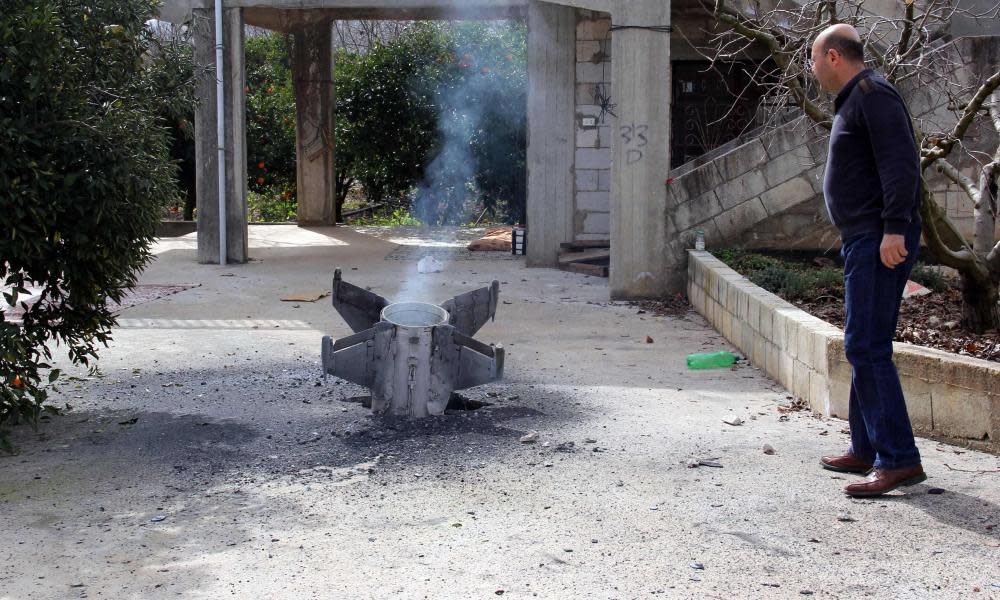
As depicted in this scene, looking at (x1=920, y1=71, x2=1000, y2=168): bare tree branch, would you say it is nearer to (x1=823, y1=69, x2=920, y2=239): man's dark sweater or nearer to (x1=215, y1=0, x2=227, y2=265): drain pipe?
(x1=823, y1=69, x2=920, y2=239): man's dark sweater

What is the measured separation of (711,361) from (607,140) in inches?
262

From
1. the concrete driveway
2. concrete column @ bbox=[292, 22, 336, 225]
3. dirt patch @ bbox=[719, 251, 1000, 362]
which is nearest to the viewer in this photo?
the concrete driveway

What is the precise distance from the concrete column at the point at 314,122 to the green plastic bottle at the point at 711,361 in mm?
13029

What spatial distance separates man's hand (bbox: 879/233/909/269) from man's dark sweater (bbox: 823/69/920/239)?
0.10 feet

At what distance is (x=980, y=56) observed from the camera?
32.4ft

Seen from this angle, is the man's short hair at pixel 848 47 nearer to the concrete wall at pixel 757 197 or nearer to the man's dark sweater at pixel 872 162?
the man's dark sweater at pixel 872 162

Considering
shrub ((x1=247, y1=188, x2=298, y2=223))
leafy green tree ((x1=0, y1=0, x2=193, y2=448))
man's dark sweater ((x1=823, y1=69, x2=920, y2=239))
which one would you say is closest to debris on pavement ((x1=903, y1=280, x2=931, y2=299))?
man's dark sweater ((x1=823, y1=69, x2=920, y2=239))

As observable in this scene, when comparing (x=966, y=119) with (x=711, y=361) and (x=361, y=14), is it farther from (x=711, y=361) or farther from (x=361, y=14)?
(x=361, y=14)

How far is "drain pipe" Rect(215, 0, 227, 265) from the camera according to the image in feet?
44.1

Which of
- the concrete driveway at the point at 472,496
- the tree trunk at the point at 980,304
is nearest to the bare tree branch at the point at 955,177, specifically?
the tree trunk at the point at 980,304

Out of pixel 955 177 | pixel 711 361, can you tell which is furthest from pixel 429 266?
pixel 955 177

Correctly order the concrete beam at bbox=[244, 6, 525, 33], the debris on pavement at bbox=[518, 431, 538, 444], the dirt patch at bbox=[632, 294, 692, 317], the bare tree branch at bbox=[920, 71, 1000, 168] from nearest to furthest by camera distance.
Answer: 1. the debris on pavement at bbox=[518, 431, 538, 444]
2. the bare tree branch at bbox=[920, 71, 1000, 168]
3. the dirt patch at bbox=[632, 294, 692, 317]
4. the concrete beam at bbox=[244, 6, 525, 33]

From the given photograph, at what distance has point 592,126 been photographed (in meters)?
13.6

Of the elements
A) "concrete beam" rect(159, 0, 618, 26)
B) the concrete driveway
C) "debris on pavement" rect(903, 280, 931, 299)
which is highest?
"concrete beam" rect(159, 0, 618, 26)
